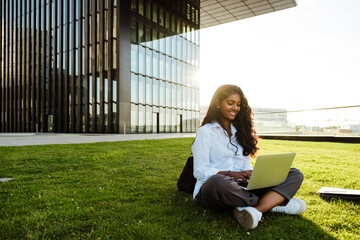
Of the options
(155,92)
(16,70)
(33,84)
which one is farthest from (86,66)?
(16,70)

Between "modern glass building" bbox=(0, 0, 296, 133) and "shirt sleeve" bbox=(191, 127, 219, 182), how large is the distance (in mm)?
21784

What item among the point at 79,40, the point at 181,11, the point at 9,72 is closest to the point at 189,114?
the point at 181,11

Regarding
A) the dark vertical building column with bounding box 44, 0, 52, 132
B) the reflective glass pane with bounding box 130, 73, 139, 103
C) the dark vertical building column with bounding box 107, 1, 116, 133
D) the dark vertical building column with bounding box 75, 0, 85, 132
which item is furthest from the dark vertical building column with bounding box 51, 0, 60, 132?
the reflective glass pane with bounding box 130, 73, 139, 103

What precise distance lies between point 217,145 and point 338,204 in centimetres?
181

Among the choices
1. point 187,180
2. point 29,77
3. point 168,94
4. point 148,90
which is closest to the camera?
point 187,180

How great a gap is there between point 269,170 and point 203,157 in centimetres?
76

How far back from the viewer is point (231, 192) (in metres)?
2.75

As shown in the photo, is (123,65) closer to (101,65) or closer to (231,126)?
(101,65)

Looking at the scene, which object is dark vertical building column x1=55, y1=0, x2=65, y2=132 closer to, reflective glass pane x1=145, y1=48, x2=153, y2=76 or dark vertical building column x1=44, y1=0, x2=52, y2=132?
dark vertical building column x1=44, y1=0, x2=52, y2=132

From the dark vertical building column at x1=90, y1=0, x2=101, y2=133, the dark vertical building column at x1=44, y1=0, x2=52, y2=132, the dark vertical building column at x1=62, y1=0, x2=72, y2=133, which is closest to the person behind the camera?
the dark vertical building column at x1=90, y1=0, x2=101, y2=133

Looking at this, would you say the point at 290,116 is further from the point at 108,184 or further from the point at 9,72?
the point at 9,72

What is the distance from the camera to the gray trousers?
2762mm

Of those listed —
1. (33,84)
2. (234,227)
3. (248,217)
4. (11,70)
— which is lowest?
(234,227)

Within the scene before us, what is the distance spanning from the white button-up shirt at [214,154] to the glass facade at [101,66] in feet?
71.0
